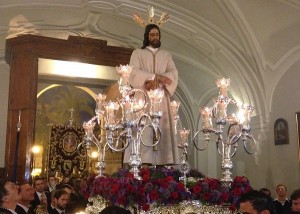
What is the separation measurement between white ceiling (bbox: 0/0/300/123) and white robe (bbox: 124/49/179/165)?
14.6ft

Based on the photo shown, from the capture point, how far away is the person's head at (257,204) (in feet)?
10.2

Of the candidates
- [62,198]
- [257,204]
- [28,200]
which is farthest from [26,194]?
[257,204]

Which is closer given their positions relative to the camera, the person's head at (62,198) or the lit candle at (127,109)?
the lit candle at (127,109)

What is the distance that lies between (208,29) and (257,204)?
27.9 feet

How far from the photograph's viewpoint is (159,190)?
15.3 ft

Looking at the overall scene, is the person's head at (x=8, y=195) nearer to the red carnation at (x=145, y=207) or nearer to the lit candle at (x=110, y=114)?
the red carnation at (x=145, y=207)

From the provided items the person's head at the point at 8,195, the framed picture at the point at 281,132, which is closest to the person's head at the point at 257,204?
the person's head at the point at 8,195

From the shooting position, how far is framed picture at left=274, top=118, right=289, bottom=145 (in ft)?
35.2

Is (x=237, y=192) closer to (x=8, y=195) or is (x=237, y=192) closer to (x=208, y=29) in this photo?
(x=8, y=195)

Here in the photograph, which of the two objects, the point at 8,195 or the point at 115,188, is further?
the point at 115,188

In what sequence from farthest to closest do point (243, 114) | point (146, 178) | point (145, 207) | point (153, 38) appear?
point (153, 38), point (243, 114), point (146, 178), point (145, 207)

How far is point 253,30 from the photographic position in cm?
1070

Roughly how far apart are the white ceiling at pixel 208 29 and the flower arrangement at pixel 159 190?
19.3 feet

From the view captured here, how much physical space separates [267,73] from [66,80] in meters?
6.63
